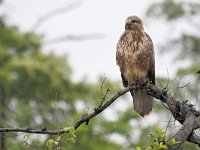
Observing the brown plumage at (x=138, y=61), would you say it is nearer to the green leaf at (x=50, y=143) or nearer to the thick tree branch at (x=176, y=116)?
the thick tree branch at (x=176, y=116)

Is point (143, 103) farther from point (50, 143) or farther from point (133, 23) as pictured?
point (50, 143)

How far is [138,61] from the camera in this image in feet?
25.5

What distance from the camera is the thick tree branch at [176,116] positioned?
18.8 ft

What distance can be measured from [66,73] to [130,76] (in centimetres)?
1204

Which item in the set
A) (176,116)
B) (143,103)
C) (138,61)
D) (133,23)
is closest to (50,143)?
(176,116)

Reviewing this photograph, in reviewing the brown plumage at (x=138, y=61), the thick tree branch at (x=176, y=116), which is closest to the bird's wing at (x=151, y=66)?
the brown plumage at (x=138, y=61)

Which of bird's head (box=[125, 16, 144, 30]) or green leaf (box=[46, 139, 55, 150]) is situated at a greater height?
bird's head (box=[125, 16, 144, 30])

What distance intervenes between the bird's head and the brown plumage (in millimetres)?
99

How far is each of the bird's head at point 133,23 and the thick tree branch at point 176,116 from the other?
4.89 feet

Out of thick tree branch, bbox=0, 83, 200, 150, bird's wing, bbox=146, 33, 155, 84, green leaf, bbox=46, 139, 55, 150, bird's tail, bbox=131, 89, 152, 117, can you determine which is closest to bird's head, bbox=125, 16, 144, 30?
bird's wing, bbox=146, 33, 155, 84

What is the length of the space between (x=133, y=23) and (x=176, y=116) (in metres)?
2.07

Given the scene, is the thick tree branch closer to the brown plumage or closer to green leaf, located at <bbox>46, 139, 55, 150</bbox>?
green leaf, located at <bbox>46, 139, 55, 150</bbox>

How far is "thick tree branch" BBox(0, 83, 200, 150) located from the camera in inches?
226

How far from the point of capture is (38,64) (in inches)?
746
